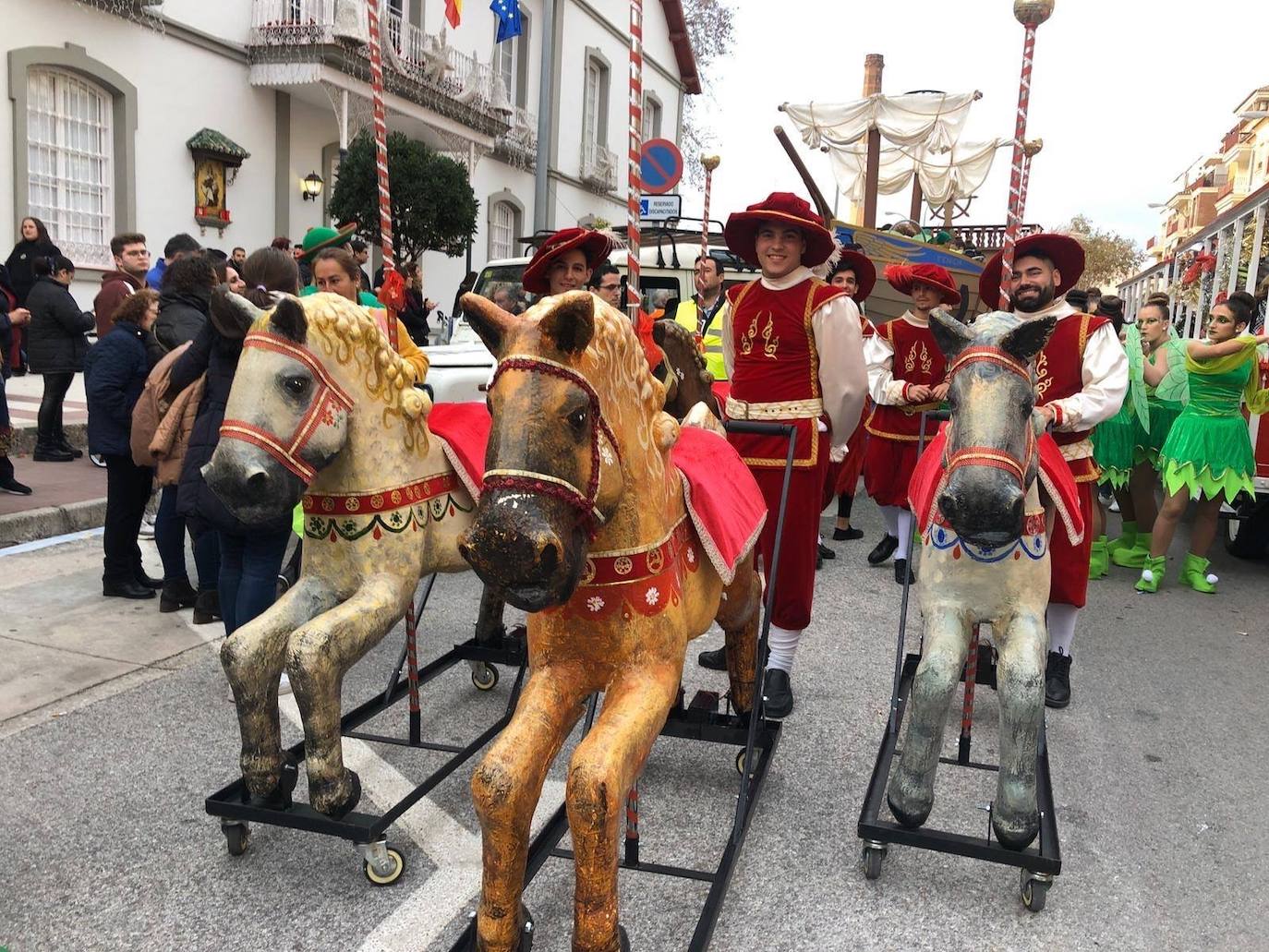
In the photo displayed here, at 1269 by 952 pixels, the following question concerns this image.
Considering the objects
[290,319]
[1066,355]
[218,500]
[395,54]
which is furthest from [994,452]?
[395,54]

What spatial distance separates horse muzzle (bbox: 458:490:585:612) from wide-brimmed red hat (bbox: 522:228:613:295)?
2730 mm

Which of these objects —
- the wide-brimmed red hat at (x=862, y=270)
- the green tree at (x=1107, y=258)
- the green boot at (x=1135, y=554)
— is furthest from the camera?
the green tree at (x=1107, y=258)

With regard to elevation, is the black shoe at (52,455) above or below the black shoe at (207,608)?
above

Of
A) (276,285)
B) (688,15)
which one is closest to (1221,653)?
(276,285)

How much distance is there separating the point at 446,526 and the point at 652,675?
1.31m

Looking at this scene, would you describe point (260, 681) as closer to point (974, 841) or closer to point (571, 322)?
point (571, 322)

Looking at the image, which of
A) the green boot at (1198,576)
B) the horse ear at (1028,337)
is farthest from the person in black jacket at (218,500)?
the green boot at (1198,576)

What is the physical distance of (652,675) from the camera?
225cm

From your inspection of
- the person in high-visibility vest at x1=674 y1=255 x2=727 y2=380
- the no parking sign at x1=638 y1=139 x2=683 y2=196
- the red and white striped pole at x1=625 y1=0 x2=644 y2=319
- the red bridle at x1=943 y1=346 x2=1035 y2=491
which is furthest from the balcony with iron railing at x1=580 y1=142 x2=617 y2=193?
the red bridle at x1=943 y1=346 x2=1035 y2=491

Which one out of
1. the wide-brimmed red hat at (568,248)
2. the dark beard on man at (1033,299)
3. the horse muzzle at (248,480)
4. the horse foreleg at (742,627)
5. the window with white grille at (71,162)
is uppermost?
the window with white grille at (71,162)

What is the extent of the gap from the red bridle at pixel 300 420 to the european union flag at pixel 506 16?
45.1 feet

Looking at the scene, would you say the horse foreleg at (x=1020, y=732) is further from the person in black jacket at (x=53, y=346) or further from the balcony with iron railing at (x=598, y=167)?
the balcony with iron railing at (x=598, y=167)

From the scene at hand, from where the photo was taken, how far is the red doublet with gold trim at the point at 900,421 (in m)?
6.60

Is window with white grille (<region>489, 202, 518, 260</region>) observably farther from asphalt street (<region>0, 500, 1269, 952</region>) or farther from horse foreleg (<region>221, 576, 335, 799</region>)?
horse foreleg (<region>221, 576, 335, 799</region>)
